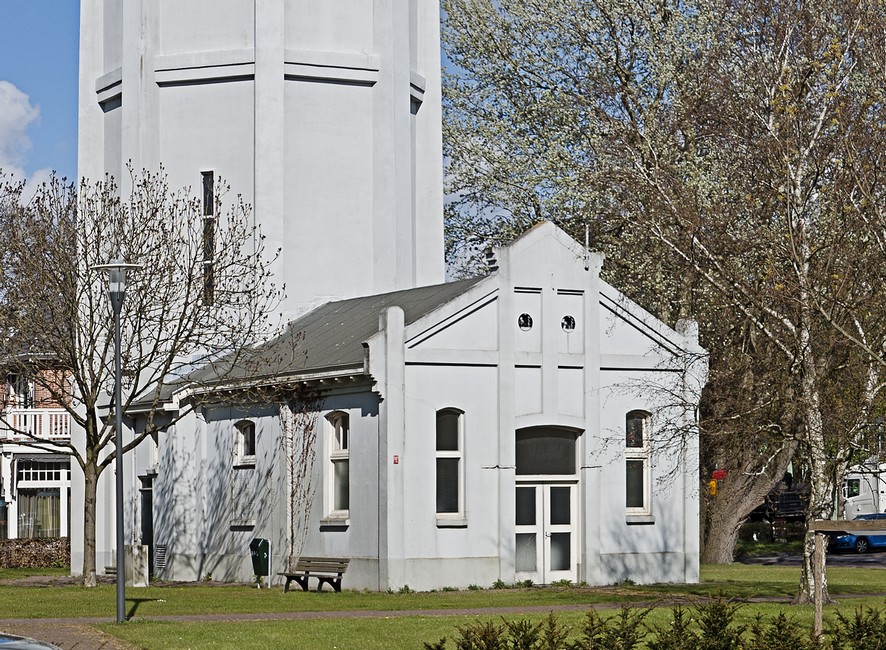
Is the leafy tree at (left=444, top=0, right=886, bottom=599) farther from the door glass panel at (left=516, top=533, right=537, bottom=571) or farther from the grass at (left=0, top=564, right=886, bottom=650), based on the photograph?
the door glass panel at (left=516, top=533, right=537, bottom=571)

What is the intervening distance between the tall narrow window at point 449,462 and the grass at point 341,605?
184cm

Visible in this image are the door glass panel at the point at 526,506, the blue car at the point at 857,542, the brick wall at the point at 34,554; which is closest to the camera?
the door glass panel at the point at 526,506

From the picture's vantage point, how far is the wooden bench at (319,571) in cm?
2861

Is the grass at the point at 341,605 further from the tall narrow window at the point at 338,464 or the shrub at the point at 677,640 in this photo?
the shrub at the point at 677,640

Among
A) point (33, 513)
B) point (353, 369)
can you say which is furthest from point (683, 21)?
point (33, 513)

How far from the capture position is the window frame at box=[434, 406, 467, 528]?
28.4 metres

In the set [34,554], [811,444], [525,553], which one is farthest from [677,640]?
[34,554]

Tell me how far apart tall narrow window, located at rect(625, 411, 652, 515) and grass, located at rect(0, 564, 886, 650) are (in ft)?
6.33

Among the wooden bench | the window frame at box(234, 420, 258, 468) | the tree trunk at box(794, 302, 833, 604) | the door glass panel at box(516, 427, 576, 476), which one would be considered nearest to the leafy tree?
the tree trunk at box(794, 302, 833, 604)

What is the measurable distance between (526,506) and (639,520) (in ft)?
8.20

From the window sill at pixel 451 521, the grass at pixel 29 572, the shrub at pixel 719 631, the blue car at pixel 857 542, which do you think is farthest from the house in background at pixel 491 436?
the blue car at pixel 857 542

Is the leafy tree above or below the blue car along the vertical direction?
above

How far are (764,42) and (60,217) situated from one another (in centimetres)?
1525

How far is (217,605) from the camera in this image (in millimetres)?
24938
